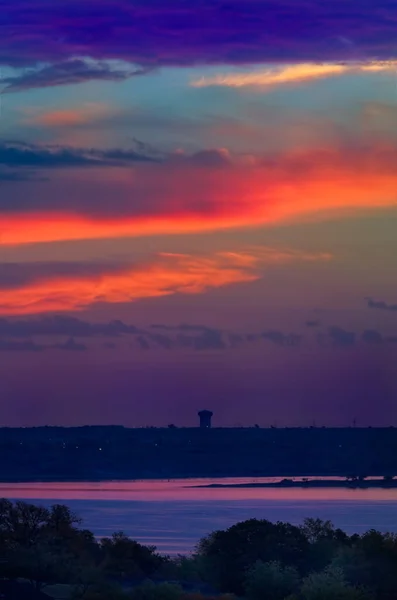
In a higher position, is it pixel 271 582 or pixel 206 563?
pixel 206 563

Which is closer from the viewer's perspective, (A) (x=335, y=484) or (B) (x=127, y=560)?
(B) (x=127, y=560)

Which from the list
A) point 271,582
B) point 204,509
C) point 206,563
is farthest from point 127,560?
point 204,509

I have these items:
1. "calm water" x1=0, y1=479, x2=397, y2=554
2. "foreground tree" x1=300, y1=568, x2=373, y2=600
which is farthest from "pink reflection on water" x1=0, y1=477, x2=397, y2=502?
"foreground tree" x1=300, y1=568, x2=373, y2=600

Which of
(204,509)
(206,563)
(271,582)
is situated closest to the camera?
(271,582)

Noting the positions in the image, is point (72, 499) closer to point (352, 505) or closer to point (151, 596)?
point (352, 505)

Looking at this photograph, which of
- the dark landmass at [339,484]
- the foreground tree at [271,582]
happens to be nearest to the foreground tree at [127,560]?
the foreground tree at [271,582]

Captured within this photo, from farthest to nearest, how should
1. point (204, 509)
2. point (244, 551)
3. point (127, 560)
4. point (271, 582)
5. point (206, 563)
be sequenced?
point (204, 509) → point (127, 560) → point (244, 551) → point (206, 563) → point (271, 582)

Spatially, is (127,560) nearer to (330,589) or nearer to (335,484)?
(330,589)
